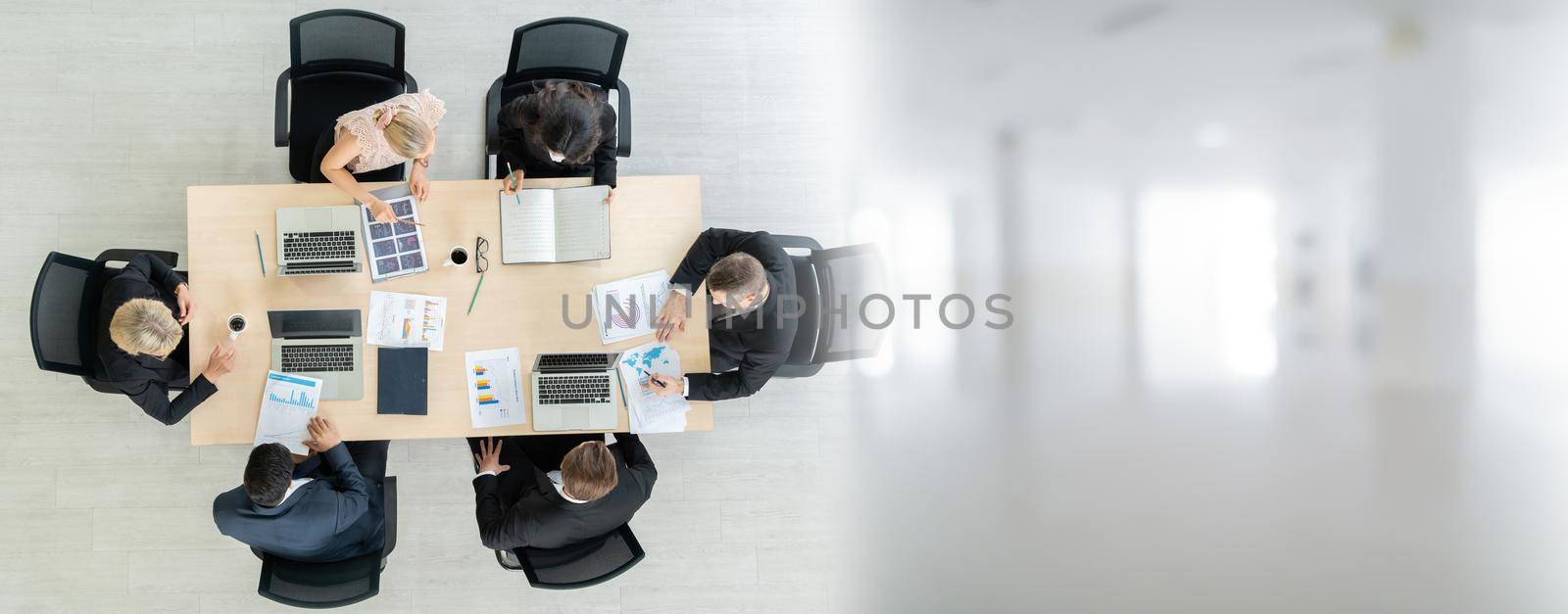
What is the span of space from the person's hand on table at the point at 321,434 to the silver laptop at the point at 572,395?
60 centimetres

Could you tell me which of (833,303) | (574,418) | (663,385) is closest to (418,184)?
(574,418)

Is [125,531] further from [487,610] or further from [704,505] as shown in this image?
[704,505]

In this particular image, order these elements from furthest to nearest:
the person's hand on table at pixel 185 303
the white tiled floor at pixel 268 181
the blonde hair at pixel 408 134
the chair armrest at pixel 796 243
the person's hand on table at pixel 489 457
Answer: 1. the white tiled floor at pixel 268 181
2. the chair armrest at pixel 796 243
3. the person's hand on table at pixel 489 457
4. the person's hand on table at pixel 185 303
5. the blonde hair at pixel 408 134

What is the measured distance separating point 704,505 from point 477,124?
6.08 feet

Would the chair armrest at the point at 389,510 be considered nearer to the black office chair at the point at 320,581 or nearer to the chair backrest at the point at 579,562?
the black office chair at the point at 320,581

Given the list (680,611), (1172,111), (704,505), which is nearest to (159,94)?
(704,505)

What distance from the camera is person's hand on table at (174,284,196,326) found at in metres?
2.05

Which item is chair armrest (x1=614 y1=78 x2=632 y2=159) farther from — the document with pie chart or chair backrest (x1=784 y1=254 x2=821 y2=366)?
chair backrest (x1=784 y1=254 x2=821 y2=366)

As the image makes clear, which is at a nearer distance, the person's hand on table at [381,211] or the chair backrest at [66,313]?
the chair backrest at [66,313]

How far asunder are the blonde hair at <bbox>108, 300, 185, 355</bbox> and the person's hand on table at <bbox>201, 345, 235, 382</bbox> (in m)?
0.14

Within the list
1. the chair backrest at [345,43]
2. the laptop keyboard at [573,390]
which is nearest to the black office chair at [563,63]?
the chair backrest at [345,43]

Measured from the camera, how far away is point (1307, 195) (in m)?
2.89

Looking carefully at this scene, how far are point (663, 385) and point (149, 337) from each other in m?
1.41

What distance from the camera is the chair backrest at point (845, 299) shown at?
2191 mm
